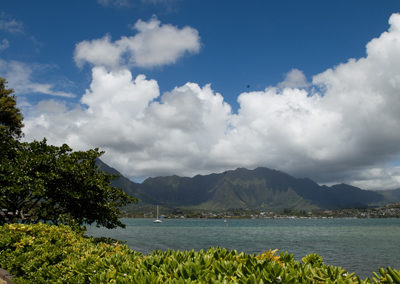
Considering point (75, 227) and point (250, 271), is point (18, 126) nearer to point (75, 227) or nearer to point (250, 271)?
point (75, 227)

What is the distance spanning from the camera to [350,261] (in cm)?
3925

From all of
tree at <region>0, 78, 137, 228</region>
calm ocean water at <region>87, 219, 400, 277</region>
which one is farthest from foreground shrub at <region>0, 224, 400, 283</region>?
calm ocean water at <region>87, 219, 400, 277</region>

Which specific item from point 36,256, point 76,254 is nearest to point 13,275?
point 36,256

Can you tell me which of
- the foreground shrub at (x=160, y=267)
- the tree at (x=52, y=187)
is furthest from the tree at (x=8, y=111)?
the foreground shrub at (x=160, y=267)

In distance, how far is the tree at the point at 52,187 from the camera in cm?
1766

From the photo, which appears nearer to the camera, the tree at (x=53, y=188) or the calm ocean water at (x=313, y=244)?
the tree at (x=53, y=188)

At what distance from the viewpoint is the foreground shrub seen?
4626 millimetres

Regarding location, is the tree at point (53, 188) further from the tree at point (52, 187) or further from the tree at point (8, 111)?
the tree at point (8, 111)

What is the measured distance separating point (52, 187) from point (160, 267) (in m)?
15.6

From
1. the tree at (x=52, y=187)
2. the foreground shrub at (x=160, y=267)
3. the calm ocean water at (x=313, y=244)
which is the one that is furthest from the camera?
the calm ocean water at (x=313, y=244)

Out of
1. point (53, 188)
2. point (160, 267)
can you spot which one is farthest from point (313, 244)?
point (160, 267)

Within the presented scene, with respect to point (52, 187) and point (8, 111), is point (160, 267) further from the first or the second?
point (8, 111)

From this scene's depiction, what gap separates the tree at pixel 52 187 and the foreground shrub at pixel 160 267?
21.2 ft

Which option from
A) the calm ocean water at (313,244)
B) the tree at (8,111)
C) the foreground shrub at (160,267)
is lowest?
the calm ocean water at (313,244)
